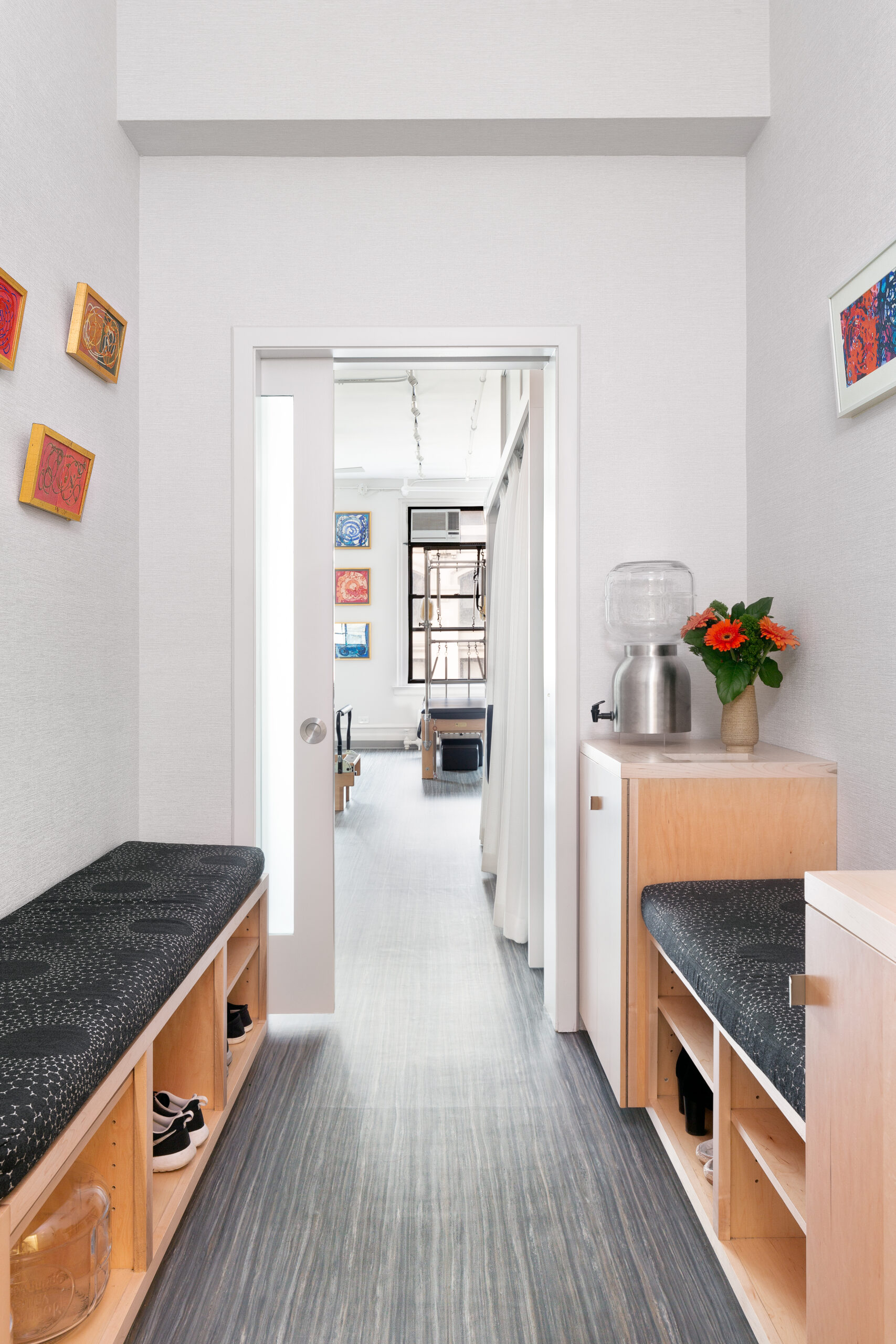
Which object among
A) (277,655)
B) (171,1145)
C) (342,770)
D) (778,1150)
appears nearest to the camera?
(778,1150)

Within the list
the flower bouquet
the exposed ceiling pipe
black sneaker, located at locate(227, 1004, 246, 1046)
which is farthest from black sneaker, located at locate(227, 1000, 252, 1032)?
the exposed ceiling pipe

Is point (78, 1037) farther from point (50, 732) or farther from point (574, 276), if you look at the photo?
point (574, 276)

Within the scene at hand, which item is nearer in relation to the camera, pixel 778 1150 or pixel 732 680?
pixel 778 1150

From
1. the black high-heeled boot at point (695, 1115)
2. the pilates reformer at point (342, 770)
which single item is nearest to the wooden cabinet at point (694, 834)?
the black high-heeled boot at point (695, 1115)

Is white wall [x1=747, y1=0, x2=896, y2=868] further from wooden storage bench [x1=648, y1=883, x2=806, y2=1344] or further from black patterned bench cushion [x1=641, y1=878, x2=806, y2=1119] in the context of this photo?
wooden storage bench [x1=648, y1=883, x2=806, y2=1344]

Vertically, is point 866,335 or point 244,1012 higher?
point 866,335

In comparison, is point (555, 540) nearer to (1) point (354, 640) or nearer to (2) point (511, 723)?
(2) point (511, 723)

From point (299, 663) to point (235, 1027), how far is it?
1.03 metres

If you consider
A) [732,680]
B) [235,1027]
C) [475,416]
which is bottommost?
[235,1027]

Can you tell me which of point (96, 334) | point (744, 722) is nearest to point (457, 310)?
point (96, 334)

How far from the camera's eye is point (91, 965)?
4.68ft

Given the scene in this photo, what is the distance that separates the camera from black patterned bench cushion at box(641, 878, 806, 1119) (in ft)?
3.85

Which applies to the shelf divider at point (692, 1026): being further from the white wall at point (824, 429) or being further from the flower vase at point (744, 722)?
the flower vase at point (744, 722)

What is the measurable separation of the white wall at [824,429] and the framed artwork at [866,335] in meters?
0.05
